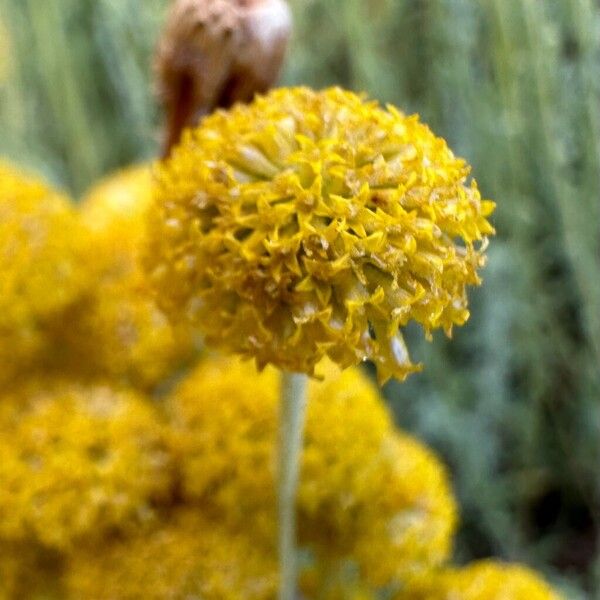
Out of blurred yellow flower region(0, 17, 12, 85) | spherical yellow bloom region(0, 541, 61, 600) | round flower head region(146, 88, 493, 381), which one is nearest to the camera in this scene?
round flower head region(146, 88, 493, 381)

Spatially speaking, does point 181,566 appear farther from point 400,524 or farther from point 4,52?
point 4,52

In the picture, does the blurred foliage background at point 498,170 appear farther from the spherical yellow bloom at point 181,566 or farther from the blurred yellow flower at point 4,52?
the spherical yellow bloom at point 181,566

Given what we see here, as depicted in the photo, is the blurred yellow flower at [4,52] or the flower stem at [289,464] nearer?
the flower stem at [289,464]

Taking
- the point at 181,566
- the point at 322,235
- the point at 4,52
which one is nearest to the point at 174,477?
the point at 181,566

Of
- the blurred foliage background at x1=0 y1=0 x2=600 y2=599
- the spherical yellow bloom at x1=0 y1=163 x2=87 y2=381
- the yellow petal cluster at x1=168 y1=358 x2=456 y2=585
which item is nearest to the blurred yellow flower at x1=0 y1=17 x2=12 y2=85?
the blurred foliage background at x1=0 y1=0 x2=600 y2=599

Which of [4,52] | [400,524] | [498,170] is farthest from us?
[4,52]

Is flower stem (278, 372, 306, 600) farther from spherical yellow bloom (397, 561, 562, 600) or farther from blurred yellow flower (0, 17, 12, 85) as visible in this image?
blurred yellow flower (0, 17, 12, 85)

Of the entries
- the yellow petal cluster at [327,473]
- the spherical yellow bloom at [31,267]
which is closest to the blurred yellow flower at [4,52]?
the spherical yellow bloom at [31,267]
